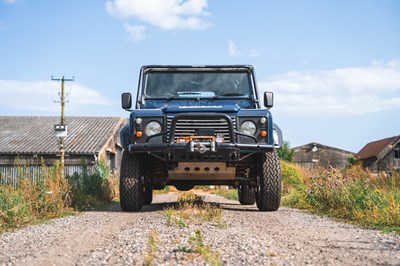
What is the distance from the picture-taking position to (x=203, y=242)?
174 inches

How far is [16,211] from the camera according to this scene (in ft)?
23.5

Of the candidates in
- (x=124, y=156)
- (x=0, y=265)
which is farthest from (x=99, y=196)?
(x=0, y=265)

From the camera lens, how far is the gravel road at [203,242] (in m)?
3.86

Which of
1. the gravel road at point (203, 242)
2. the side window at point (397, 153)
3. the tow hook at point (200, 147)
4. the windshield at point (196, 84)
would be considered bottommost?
the gravel road at point (203, 242)

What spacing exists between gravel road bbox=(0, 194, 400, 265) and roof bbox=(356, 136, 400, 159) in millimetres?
41598

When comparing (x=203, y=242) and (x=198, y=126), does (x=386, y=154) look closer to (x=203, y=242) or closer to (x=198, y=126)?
(x=198, y=126)

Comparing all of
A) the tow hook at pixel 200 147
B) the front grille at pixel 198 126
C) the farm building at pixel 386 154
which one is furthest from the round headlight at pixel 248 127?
the farm building at pixel 386 154

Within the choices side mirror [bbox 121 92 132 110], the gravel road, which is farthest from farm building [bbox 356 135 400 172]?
the gravel road

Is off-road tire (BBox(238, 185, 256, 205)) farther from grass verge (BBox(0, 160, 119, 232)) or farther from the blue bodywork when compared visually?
the blue bodywork

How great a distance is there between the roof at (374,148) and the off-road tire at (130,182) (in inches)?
1574

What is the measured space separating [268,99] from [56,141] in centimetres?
2345

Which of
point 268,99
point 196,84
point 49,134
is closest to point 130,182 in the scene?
point 196,84

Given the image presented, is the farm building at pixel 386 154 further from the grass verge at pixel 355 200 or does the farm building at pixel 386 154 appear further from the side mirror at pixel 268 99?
the side mirror at pixel 268 99

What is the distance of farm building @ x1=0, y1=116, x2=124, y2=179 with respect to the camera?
28.6m
